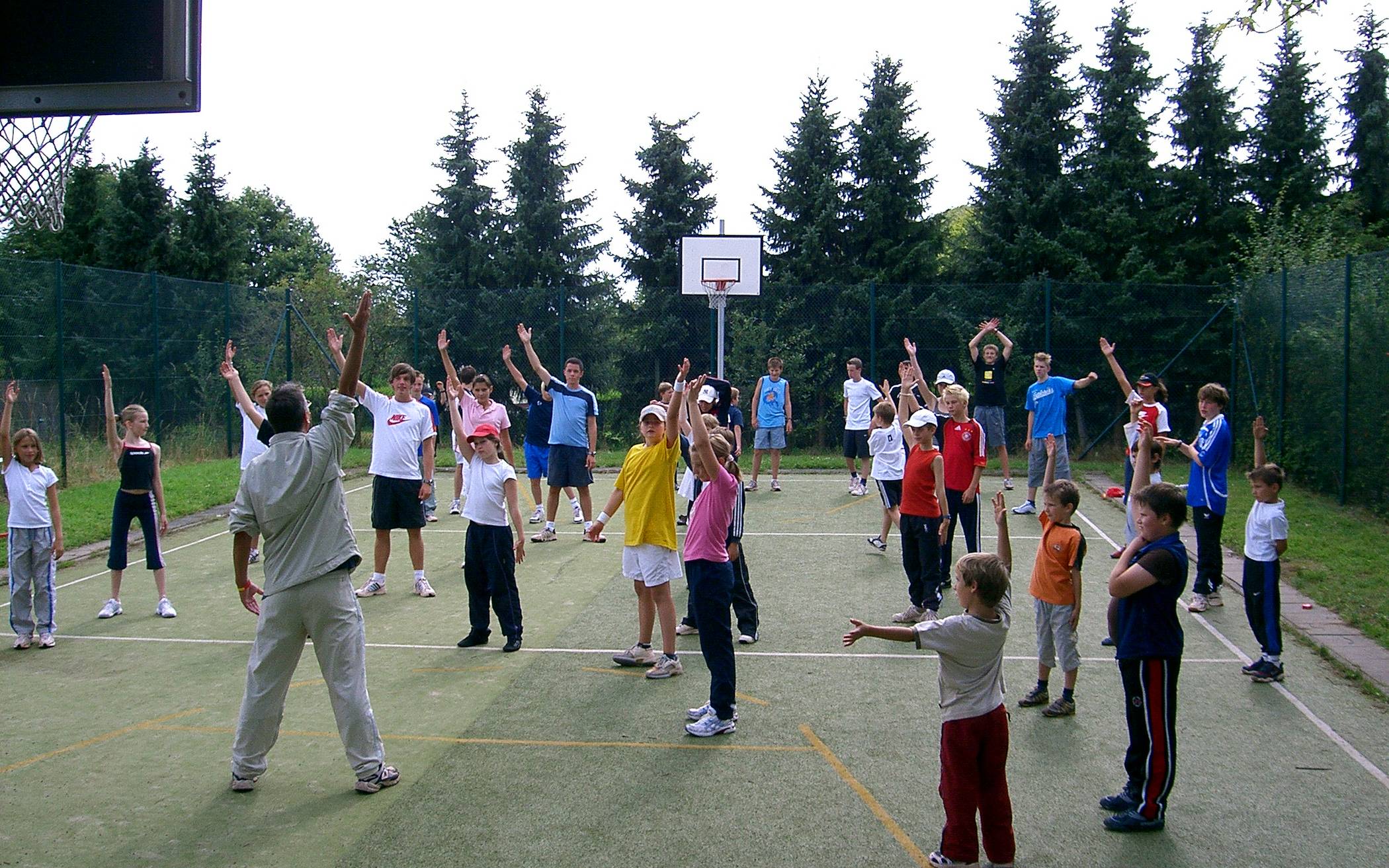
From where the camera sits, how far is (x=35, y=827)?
5180 mm

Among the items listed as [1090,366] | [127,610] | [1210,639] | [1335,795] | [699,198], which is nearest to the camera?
[1335,795]

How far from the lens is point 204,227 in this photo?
30.2m

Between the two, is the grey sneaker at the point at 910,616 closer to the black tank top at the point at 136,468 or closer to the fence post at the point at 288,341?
the black tank top at the point at 136,468

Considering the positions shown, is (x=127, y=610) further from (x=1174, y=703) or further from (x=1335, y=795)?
(x=1335, y=795)

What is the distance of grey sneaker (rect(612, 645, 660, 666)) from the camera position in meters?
7.84

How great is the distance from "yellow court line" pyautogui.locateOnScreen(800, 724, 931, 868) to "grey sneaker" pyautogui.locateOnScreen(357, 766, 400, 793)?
7.39 ft

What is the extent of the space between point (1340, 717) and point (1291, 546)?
5546mm

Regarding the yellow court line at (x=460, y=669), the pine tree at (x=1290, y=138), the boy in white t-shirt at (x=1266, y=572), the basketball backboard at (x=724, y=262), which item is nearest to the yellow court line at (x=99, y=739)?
the yellow court line at (x=460, y=669)

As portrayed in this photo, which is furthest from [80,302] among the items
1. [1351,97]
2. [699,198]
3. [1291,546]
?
[1351,97]

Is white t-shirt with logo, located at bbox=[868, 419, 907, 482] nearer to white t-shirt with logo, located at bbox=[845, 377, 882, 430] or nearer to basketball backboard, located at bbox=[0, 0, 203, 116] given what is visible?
white t-shirt with logo, located at bbox=[845, 377, 882, 430]

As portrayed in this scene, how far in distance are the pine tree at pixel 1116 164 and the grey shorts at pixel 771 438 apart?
946cm

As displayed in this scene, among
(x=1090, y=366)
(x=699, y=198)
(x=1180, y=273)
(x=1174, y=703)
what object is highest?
(x=699, y=198)

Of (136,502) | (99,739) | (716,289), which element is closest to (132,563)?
(136,502)

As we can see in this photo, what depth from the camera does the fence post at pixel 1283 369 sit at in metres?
16.6
